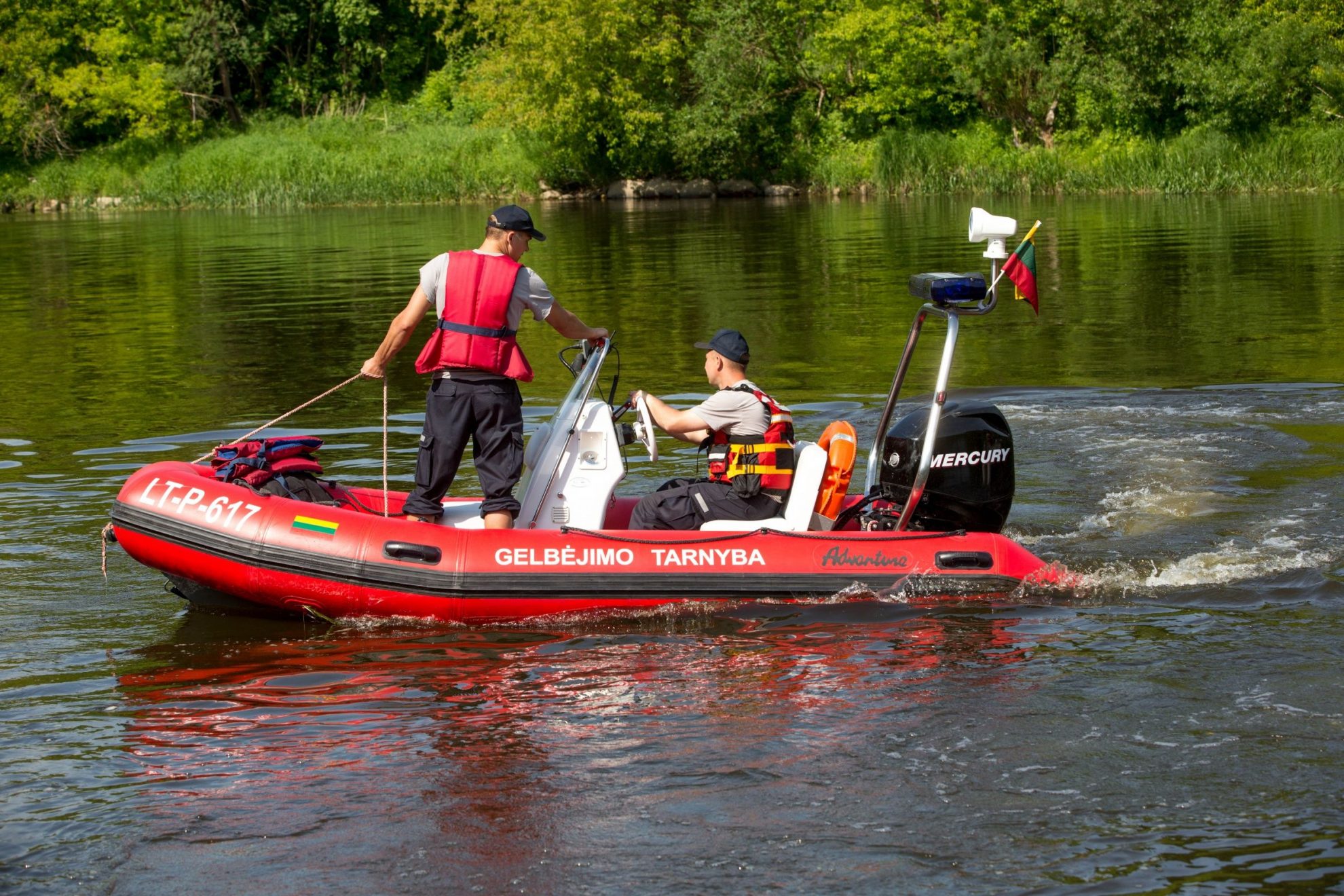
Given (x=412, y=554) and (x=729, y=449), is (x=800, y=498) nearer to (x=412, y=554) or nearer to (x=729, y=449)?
(x=729, y=449)

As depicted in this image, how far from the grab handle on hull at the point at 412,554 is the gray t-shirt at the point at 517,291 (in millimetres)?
1002

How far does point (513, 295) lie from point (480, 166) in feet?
119

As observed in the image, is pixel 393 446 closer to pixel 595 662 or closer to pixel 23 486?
pixel 23 486

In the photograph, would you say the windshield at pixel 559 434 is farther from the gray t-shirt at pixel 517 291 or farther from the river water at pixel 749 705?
the river water at pixel 749 705

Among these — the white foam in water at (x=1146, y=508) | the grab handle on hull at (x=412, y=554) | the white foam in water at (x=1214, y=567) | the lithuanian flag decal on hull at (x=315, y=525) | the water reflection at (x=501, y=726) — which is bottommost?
the water reflection at (x=501, y=726)

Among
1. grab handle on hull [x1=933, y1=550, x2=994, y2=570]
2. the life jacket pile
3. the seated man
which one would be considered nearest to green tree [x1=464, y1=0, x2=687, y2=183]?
the life jacket pile

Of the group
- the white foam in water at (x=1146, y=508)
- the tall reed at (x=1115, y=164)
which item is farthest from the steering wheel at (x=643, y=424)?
the tall reed at (x=1115, y=164)

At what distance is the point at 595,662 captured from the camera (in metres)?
6.18

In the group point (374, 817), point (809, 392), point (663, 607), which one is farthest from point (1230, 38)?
point (374, 817)

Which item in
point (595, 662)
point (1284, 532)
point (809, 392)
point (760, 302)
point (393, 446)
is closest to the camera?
point (595, 662)

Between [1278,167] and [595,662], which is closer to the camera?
[595,662]

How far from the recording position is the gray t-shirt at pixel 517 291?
6633mm

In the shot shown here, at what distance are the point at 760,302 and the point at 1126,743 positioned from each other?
1358 cm

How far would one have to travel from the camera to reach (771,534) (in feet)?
22.5
